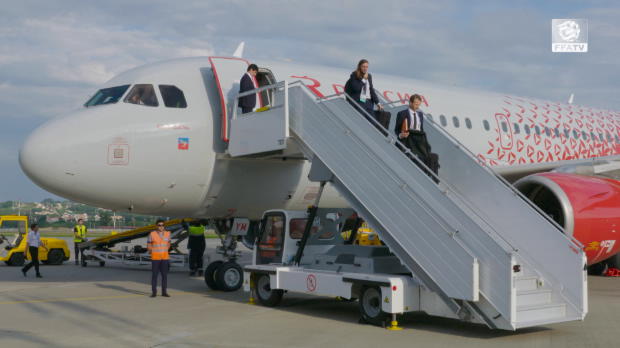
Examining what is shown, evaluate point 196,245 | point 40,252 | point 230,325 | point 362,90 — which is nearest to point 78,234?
point 40,252

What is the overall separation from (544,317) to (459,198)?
1974 millimetres

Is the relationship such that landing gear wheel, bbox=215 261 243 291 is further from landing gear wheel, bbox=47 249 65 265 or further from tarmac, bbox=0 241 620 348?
landing gear wheel, bbox=47 249 65 265

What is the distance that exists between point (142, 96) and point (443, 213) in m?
4.95

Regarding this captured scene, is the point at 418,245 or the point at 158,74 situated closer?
the point at 418,245

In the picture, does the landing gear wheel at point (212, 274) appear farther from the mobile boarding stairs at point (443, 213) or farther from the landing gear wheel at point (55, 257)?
the landing gear wheel at point (55, 257)

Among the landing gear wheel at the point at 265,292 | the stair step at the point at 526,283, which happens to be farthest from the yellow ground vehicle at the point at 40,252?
the stair step at the point at 526,283

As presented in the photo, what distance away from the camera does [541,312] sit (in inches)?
274

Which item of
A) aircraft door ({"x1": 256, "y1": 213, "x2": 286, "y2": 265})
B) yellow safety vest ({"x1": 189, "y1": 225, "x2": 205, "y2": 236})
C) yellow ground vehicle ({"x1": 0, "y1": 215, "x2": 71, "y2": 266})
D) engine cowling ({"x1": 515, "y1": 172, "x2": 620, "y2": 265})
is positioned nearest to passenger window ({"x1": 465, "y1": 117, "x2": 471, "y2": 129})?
engine cowling ({"x1": 515, "y1": 172, "x2": 620, "y2": 265})

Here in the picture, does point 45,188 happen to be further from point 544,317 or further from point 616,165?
point 616,165

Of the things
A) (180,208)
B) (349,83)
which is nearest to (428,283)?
(349,83)

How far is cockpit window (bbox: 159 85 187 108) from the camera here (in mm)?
9711

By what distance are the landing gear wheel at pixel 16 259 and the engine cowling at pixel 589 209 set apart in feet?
52.2

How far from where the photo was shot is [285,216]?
30.7 feet

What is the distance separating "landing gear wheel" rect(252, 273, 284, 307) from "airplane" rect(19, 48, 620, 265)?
1358 millimetres
